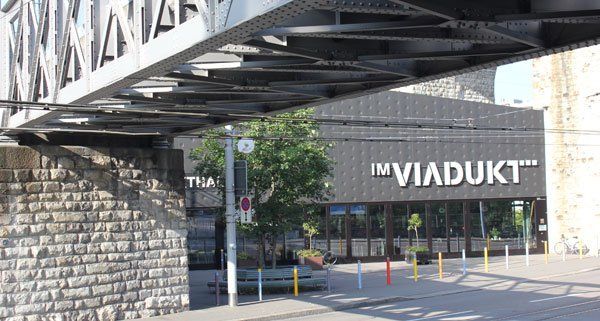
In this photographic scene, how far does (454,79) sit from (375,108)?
41.0 ft

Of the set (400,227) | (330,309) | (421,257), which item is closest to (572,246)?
(400,227)

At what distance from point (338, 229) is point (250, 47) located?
25.1 metres

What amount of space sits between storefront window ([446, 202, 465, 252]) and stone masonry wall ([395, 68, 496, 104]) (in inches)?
340

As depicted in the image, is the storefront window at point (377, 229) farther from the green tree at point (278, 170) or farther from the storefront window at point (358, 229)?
the green tree at point (278, 170)

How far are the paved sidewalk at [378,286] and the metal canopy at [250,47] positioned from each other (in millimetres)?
4935

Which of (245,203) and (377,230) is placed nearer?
(245,203)

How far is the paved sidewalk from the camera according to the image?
790 inches

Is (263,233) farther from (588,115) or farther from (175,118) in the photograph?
(588,115)

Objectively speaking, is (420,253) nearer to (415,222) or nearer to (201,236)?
(415,222)

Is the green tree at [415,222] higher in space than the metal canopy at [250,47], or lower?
lower

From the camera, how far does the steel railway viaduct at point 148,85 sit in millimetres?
9867

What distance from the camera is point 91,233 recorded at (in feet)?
60.7

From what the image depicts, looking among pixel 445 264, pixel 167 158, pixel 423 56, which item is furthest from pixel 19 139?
pixel 445 264

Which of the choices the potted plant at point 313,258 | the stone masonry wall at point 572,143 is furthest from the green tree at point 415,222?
the potted plant at point 313,258
